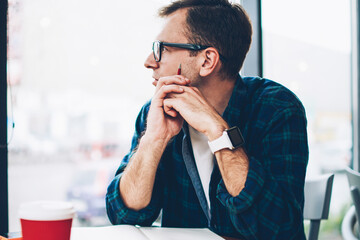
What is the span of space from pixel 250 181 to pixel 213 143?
182mm

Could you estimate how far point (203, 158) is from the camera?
54.1 inches

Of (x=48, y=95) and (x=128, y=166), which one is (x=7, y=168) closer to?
(x=128, y=166)

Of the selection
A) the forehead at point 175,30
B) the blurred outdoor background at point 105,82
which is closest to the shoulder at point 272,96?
the forehead at point 175,30

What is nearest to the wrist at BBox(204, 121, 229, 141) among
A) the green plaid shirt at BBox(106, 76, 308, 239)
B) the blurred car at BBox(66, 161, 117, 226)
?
the green plaid shirt at BBox(106, 76, 308, 239)

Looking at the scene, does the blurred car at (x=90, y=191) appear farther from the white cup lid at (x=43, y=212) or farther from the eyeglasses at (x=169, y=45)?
the white cup lid at (x=43, y=212)

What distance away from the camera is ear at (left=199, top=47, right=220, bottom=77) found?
4.73 ft

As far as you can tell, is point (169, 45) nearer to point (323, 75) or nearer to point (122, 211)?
point (122, 211)

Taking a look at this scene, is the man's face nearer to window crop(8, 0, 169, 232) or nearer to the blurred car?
window crop(8, 0, 169, 232)

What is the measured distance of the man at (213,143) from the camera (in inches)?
43.8

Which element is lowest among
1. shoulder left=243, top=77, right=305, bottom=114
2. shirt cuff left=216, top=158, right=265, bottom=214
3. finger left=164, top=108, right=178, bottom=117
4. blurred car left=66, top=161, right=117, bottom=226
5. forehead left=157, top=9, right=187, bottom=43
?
blurred car left=66, top=161, right=117, bottom=226

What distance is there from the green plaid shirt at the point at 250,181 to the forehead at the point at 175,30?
0.31 metres

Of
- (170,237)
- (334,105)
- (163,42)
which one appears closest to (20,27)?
(163,42)

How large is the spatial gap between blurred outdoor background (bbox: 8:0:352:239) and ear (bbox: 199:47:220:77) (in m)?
0.52
